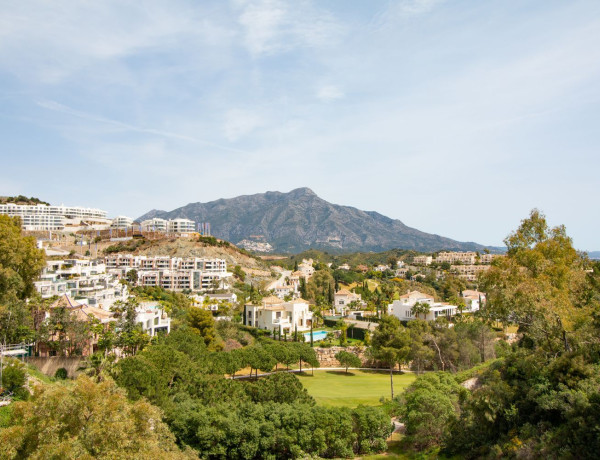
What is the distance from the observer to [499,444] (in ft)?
55.3

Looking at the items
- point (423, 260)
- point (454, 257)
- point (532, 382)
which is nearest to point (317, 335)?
point (532, 382)

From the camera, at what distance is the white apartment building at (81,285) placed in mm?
44125

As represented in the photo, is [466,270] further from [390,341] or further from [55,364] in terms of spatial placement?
[55,364]

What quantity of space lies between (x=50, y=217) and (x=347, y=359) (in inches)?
3739

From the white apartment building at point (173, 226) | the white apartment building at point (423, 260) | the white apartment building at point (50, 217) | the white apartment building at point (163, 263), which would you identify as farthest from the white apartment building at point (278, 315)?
the white apartment building at point (423, 260)

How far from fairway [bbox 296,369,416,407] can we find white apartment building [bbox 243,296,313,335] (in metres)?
9.81

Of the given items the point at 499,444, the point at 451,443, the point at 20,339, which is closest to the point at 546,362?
the point at 499,444

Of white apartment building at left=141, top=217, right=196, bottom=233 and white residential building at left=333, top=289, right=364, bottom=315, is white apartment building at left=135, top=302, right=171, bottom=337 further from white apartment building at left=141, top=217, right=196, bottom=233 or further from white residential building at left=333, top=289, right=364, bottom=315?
white apartment building at left=141, top=217, right=196, bottom=233

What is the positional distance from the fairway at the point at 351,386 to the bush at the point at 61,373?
15291 millimetres

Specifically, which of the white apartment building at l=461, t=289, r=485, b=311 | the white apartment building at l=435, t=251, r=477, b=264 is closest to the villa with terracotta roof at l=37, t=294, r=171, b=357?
the white apartment building at l=461, t=289, r=485, b=311

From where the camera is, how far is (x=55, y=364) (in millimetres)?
26938

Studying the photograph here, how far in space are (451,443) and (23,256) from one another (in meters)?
30.0

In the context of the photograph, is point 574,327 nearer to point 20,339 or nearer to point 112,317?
point 20,339

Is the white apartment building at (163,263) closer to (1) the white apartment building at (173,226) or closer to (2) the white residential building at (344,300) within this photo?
(2) the white residential building at (344,300)
